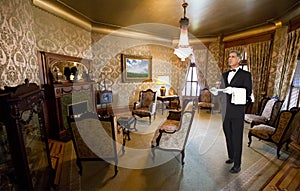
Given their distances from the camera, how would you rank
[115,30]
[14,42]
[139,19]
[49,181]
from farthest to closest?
[115,30] → [139,19] → [14,42] → [49,181]

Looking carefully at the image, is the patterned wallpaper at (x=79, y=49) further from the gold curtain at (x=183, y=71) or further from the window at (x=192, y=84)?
the window at (x=192, y=84)

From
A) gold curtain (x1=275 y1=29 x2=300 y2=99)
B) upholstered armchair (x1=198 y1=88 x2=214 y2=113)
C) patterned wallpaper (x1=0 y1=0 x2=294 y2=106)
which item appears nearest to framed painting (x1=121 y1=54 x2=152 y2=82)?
patterned wallpaper (x1=0 y1=0 x2=294 y2=106)

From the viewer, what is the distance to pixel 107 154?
2316 millimetres

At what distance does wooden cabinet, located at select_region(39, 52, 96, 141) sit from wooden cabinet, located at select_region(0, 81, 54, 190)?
1.99m

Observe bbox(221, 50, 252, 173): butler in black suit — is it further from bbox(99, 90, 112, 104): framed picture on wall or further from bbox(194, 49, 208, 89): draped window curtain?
bbox(194, 49, 208, 89): draped window curtain

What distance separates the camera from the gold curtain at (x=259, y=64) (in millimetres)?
4637

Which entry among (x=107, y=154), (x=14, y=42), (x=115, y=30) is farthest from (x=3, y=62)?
(x=115, y=30)

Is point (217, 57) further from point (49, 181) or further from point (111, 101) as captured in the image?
point (49, 181)

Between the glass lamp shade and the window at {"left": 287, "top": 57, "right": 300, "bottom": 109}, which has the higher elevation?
the glass lamp shade

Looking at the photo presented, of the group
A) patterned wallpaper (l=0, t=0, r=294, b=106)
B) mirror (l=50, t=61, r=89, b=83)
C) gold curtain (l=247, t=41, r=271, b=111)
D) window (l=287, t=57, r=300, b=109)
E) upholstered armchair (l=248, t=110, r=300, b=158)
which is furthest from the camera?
gold curtain (l=247, t=41, r=271, b=111)

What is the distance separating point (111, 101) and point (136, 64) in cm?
184

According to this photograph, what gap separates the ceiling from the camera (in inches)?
130

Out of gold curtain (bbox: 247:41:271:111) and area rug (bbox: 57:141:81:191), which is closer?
area rug (bbox: 57:141:81:191)

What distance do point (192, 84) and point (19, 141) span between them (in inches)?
265
